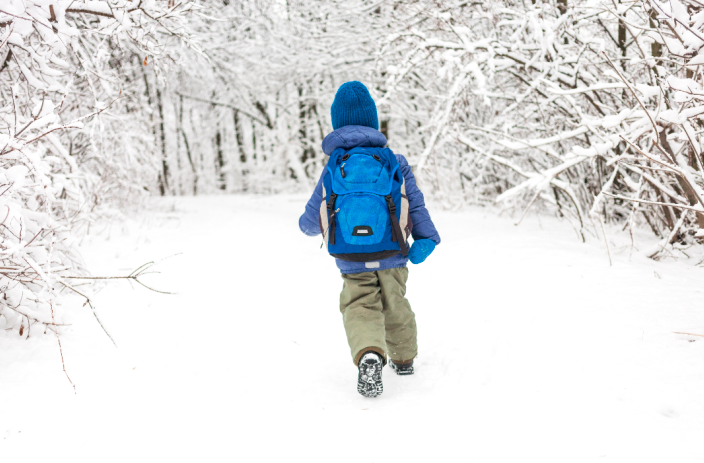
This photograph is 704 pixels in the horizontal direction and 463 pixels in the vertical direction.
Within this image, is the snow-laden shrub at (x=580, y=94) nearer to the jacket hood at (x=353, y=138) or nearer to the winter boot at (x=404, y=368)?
the jacket hood at (x=353, y=138)

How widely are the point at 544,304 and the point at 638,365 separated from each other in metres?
0.88

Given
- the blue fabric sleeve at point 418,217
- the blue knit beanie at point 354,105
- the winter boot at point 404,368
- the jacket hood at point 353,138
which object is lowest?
the winter boot at point 404,368

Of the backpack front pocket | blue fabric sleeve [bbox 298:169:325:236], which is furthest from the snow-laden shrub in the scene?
blue fabric sleeve [bbox 298:169:325:236]

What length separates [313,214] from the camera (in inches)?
97.2

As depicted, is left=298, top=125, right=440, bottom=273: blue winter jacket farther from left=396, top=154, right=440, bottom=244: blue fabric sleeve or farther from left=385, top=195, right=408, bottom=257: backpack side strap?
left=385, top=195, right=408, bottom=257: backpack side strap

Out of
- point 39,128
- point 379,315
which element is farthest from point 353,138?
point 39,128

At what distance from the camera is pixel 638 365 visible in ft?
7.20

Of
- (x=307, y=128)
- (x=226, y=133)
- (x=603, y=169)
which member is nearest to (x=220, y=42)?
(x=307, y=128)

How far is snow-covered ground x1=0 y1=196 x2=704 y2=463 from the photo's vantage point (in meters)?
1.83

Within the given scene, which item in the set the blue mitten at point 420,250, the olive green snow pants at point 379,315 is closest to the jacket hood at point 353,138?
the blue mitten at point 420,250

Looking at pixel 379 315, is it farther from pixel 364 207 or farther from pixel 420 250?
pixel 364 207

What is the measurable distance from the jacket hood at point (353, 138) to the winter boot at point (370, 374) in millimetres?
1078

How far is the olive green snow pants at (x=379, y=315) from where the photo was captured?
7.57 feet

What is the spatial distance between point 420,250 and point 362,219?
14.1 inches
